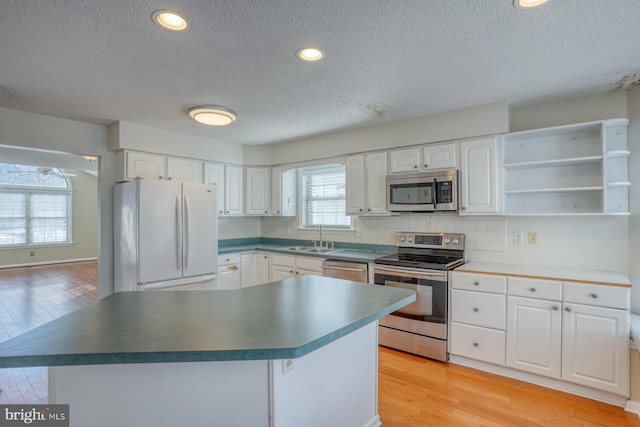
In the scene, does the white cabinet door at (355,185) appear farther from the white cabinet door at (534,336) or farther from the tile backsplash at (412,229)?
the white cabinet door at (534,336)

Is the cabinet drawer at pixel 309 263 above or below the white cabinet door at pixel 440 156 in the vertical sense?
below

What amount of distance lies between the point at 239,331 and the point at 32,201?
10.3 metres

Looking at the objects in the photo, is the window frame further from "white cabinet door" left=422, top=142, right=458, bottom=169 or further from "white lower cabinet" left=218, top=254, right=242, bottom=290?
"white cabinet door" left=422, top=142, right=458, bottom=169

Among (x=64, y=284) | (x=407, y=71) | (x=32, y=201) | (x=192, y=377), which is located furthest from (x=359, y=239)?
(x=32, y=201)

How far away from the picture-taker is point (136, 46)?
6.49ft

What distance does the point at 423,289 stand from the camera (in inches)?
121

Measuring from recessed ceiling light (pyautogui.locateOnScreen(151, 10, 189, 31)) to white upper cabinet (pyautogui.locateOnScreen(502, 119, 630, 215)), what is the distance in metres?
2.78

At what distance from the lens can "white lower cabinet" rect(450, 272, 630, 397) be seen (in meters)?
2.30

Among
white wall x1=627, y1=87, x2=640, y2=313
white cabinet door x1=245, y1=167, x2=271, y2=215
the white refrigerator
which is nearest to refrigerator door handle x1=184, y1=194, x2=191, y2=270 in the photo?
the white refrigerator

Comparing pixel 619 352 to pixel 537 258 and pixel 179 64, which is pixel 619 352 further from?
pixel 179 64

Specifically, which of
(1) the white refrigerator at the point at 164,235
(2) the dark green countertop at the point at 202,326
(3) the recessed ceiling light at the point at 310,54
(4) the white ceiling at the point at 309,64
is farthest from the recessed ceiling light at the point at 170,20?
(1) the white refrigerator at the point at 164,235

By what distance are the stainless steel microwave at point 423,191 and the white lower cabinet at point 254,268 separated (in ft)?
6.28

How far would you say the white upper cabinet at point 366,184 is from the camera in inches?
147

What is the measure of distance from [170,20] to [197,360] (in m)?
1.68
